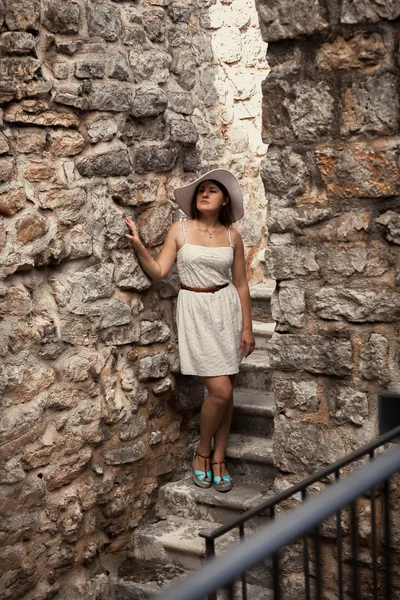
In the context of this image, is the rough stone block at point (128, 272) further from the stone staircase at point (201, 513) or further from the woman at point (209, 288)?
the stone staircase at point (201, 513)

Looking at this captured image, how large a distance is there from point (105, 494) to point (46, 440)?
0.48 m

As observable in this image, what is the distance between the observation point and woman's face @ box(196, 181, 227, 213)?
4.22 meters

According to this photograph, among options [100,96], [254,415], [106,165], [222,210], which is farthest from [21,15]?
[254,415]

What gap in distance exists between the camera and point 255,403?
4648 millimetres

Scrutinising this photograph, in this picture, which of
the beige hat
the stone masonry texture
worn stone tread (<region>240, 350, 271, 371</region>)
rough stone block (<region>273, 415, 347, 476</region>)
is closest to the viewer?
the stone masonry texture

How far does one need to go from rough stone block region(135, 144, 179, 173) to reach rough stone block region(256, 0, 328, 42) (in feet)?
3.61

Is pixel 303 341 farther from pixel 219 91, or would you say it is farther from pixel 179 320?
pixel 219 91

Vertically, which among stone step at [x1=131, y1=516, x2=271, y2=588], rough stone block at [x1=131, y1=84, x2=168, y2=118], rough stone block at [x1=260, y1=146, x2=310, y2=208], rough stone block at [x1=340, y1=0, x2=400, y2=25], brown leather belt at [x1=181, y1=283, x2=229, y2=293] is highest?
rough stone block at [x1=340, y1=0, x2=400, y2=25]

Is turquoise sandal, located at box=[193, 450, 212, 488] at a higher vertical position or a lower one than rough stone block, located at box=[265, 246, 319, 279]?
lower

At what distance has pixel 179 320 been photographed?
425 cm

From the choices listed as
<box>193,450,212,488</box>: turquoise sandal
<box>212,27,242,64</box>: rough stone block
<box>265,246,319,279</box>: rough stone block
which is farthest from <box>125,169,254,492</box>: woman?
<box>212,27,242,64</box>: rough stone block

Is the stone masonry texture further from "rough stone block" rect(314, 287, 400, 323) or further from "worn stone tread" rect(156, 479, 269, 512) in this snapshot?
"worn stone tread" rect(156, 479, 269, 512)

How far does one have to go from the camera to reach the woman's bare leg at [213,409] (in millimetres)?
4227

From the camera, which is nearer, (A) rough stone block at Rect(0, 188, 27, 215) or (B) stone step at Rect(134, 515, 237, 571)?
(A) rough stone block at Rect(0, 188, 27, 215)
